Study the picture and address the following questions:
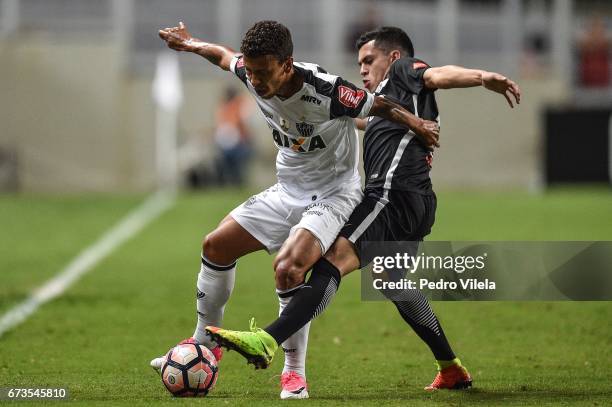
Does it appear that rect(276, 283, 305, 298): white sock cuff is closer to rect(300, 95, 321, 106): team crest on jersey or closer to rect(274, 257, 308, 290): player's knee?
rect(274, 257, 308, 290): player's knee

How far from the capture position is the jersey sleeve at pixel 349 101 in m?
6.77

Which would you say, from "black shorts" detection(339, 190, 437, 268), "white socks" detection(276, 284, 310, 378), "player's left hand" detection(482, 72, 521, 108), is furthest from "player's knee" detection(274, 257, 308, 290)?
"player's left hand" detection(482, 72, 521, 108)

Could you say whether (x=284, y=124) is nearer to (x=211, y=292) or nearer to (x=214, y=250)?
(x=214, y=250)

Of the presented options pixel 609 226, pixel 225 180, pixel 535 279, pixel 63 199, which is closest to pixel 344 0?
pixel 225 180

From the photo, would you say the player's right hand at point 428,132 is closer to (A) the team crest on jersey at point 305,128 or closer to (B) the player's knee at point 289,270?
(A) the team crest on jersey at point 305,128

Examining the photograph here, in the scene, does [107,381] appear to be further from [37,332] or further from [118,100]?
[118,100]

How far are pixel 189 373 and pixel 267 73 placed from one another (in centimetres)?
168

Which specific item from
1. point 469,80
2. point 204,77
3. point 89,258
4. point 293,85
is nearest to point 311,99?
point 293,85

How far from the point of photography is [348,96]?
678cm

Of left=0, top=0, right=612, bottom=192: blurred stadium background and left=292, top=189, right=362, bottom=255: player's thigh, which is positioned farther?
left=0, top=0, right=612, bottom=192: blurred stadium background

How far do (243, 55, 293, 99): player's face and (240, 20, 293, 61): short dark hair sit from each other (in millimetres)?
29

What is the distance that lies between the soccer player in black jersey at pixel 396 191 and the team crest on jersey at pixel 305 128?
1.52 feet

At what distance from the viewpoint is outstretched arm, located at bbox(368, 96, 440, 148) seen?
6.82 meters

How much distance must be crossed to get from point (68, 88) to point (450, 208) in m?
11.1
